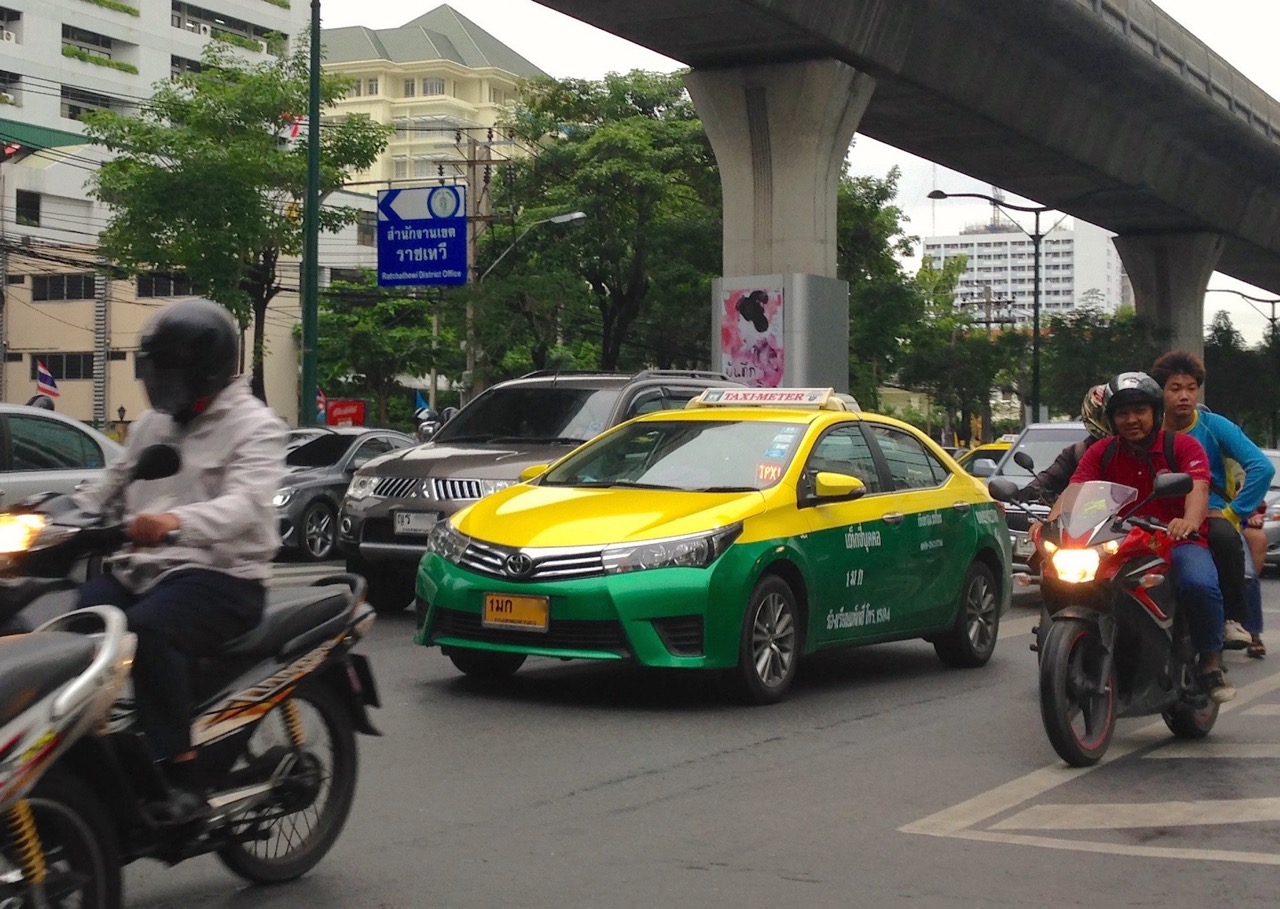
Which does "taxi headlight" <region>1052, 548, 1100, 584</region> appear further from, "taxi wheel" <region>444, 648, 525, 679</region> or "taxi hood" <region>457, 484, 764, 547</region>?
"taxi wheel" <region>444, 648, 525, 679</region>

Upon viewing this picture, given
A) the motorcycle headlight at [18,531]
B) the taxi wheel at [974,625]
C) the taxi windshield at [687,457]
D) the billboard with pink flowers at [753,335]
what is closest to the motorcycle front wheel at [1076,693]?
the taxi windshield at [687,457]

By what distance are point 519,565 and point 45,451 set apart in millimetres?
5046

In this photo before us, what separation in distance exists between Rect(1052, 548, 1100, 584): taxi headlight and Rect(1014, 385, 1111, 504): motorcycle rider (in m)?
0.92

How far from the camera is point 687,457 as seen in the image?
9.26m

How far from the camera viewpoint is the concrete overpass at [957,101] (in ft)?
82.1

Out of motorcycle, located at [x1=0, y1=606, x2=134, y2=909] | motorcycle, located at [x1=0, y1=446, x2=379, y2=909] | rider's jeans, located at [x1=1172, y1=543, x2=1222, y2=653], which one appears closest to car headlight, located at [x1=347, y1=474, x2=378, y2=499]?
rider's jeans, located at [x1=1172, y1=543, x2=1222, y2=653]

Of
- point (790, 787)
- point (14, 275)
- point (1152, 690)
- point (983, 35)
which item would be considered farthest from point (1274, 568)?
point (14, 275)

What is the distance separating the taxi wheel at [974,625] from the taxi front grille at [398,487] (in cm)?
373

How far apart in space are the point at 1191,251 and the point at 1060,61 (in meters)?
16.3

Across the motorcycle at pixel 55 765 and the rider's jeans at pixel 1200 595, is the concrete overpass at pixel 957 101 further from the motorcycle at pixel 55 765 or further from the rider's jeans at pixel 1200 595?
the motorcycle at pixel 55 765

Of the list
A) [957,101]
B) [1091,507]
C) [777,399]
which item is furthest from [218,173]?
[1091,507]

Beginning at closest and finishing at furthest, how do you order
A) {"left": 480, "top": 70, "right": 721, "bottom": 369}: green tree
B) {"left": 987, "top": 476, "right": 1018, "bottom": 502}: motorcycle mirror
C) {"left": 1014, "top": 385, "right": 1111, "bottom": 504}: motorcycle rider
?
{"left": 987, "top": 476, "right": 1018, "bottom": 502}: motorcycle mirror < {"left": 1014, "top": 385, "right": 1111, "bottom": 504}: motorcycle rider < {"left": 480, "top": 70, "right": 721, "bottom": 369}: green tree

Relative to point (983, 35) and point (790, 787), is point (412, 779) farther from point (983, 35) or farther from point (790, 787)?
point (983, 35)

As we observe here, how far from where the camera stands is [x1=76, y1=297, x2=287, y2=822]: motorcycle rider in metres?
4.24
